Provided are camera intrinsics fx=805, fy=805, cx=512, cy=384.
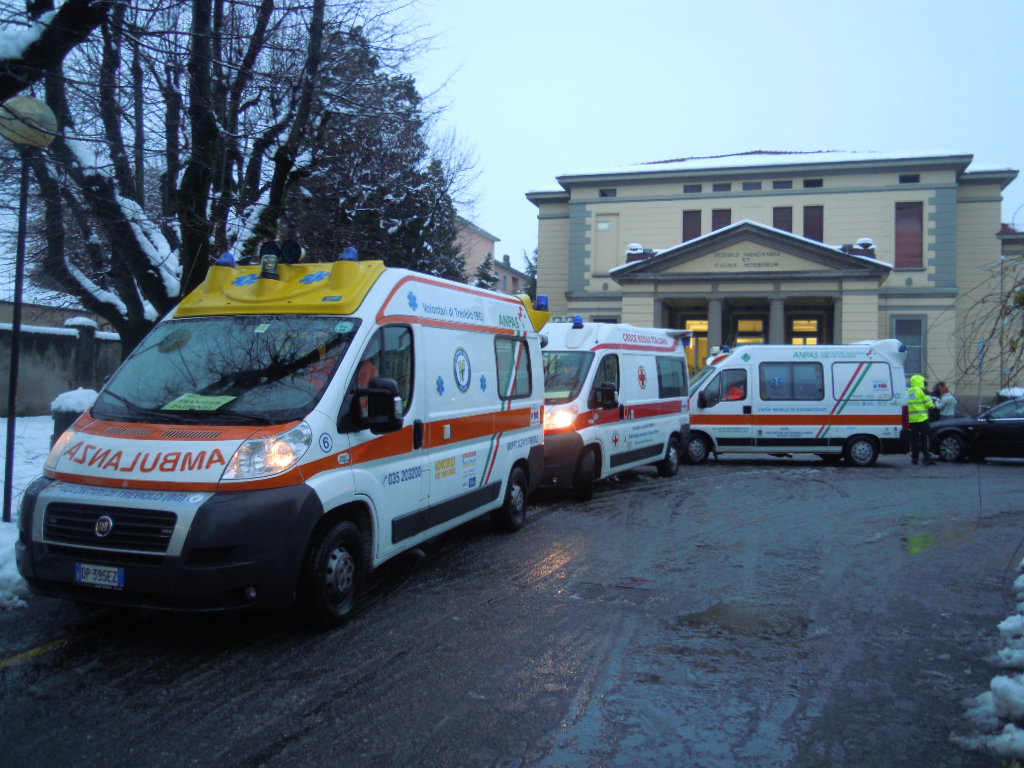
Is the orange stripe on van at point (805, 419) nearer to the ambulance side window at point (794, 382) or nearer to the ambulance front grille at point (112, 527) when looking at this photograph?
the ambulance side window at point (794, 382)

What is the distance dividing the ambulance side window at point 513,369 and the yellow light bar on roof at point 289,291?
7.35ft

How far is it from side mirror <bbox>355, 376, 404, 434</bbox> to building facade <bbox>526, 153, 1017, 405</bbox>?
27132 millimetres

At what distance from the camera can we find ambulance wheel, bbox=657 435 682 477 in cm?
1348

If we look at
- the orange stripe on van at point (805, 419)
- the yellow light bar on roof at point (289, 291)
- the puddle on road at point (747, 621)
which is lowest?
the puddle on road at point (747, 621)

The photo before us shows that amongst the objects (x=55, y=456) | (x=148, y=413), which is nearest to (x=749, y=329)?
(x=148, y=413)

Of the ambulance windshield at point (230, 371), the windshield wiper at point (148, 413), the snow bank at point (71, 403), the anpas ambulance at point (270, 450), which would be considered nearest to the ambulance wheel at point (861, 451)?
the anpas ambulance at point (270, 450)

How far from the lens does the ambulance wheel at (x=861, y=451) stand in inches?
637

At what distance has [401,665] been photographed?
4.59m

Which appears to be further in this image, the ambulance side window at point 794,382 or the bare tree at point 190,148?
the ambulance side window at point 794,382

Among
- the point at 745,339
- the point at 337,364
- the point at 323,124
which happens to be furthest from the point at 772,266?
the point at 337,364

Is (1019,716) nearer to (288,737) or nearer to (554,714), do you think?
(554,714)

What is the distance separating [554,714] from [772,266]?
29089mm

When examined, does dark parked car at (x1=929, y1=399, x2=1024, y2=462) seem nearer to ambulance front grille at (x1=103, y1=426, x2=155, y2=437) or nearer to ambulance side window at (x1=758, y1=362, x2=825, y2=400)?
ambulance side window at (x1=758, y1=362, x2=825, y2=400)

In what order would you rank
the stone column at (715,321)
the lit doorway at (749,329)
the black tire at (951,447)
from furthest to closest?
the lit doorway at (749,329) → the stone column at (715,321) → the black tire at (951,447)
